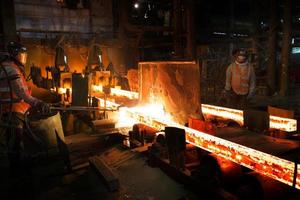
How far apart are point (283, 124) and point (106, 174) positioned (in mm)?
3490

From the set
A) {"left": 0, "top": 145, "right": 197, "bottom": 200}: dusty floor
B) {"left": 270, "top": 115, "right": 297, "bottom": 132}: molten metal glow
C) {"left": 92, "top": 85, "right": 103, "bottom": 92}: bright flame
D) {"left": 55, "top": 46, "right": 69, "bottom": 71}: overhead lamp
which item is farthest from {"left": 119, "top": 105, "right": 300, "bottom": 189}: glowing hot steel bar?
{"left": 55, "top": 46, "right": 69, "bottom": 71}: overhead lamp

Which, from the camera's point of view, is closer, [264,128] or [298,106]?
[264,128]

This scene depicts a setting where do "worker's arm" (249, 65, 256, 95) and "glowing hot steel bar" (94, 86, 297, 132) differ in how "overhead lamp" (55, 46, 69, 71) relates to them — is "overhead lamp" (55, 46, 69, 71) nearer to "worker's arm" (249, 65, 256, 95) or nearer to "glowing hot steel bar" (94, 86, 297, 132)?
"glowing hot steel bar" (94, 86, 297, 132)

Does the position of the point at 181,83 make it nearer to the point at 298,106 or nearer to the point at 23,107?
the point at 23,107

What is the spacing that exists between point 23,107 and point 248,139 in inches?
163

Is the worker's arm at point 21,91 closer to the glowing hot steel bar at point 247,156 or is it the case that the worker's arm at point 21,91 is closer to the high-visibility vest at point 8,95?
the high-visibility vest at point 8,95

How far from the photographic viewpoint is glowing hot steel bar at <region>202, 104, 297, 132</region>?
18.2ft

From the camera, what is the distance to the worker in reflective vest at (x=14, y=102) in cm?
514

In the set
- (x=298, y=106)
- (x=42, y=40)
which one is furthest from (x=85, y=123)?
(x=298, y=106)

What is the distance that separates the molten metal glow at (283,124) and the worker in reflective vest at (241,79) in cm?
184

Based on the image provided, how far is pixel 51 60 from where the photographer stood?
14.4m

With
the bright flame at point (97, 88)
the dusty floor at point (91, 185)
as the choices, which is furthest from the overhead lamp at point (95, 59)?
the dusty floor at point (91, 185)

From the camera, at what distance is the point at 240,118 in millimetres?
6418

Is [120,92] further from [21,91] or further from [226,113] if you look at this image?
[21,91]
